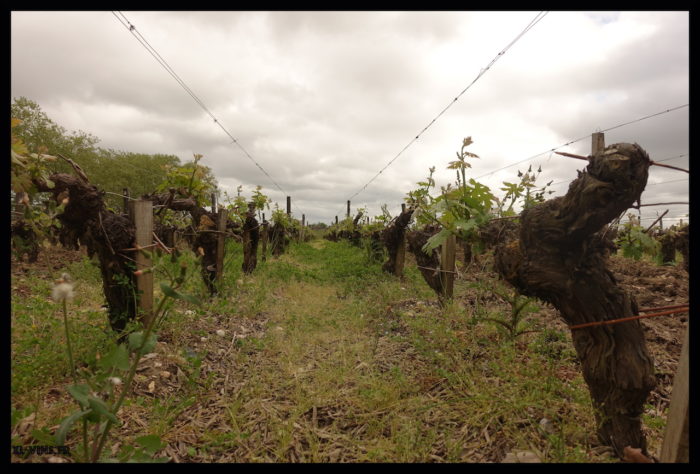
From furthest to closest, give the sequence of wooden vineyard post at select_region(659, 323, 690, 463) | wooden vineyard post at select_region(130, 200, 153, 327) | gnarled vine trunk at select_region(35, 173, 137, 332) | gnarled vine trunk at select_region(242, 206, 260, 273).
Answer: gnarled vine trunk at select_region(242, 206, 260, 273) → wooden vineyard post at select_region(130, 200, 153, 327) → gnarled vine trunk at select_region(35, 173, 137, 332) → wooden vineyard post at select_region(659, 323, 690, 463)

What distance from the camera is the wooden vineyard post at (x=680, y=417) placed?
1.29 meters

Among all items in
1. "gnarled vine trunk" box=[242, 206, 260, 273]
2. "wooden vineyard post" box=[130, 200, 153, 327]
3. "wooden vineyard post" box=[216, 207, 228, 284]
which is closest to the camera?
"wooden vineyard post" box=[130, 200, 153, 327]

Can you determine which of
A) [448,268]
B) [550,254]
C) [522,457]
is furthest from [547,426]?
[448,268]

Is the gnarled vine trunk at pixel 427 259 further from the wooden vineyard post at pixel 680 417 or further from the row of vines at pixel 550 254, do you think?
the wooden vineyard post at pixel 680 417

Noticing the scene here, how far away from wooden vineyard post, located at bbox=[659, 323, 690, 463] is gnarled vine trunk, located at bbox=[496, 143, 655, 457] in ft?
1.50

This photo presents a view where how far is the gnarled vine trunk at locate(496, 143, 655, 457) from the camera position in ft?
5.50

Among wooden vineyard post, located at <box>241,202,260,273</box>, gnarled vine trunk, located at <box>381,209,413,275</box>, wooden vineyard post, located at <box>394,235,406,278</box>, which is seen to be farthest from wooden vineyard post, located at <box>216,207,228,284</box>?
wooden vineyard post, located at <box>394,235,406,278</box>

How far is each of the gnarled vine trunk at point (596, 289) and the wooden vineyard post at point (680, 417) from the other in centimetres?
46

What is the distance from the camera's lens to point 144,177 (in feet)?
97.8

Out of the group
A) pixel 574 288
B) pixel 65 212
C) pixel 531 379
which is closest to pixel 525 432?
pixel 531 379

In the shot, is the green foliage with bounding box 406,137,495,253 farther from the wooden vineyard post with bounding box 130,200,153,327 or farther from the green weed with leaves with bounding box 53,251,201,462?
the wooden vineyard post with bounding box 130,200,153,327

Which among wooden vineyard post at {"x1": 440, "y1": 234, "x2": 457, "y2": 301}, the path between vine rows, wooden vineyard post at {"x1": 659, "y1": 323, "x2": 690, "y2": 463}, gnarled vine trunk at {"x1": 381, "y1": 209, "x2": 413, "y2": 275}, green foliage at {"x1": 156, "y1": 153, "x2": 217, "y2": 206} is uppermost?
green foliage at {"x1": 156, "y1": 153, "x2": 217, "y2": 206}

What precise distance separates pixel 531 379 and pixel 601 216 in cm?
160

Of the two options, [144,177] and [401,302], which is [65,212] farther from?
[144,177]
